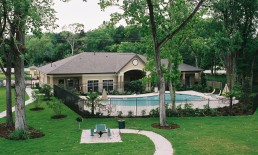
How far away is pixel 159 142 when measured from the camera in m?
16.3

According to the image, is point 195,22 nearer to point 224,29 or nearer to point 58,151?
point 224,29

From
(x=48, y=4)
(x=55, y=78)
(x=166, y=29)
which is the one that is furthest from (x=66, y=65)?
(x=48, y=4)

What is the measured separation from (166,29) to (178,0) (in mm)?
3942

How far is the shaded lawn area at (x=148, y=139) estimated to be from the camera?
575 inches

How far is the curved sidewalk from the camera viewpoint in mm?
14448

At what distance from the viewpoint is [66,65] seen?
129ft

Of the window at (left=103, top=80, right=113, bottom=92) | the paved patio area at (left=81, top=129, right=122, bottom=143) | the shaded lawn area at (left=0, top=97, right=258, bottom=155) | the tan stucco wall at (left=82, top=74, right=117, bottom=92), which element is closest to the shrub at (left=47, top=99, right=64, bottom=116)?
the shaded lawn area at (left=0, top=97, right=258, bottom=155)

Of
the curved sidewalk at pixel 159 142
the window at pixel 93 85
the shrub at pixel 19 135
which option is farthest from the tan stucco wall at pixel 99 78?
the shrub at pixel 19 135

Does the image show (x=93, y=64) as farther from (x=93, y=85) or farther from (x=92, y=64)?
(x=93, y=85)

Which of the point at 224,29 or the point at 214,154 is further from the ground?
the point at 224,29

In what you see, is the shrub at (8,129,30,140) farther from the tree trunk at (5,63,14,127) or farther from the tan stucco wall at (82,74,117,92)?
the tan stucco wall at (82,74,117,92)

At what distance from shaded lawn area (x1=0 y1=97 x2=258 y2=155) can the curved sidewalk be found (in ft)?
0.99

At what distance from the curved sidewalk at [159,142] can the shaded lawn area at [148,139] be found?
303 millimetres

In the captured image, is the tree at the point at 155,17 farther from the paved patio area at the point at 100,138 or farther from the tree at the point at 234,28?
the tree at the point at 234,28
